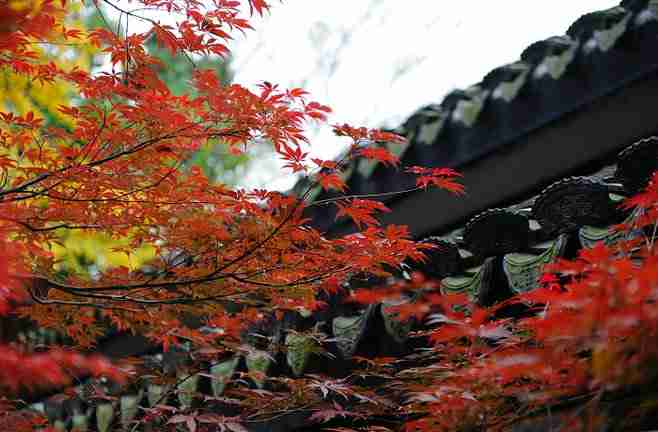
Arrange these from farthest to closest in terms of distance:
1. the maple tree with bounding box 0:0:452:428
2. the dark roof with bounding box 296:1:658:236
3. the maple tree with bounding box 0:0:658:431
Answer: the dark roof with bounding box 296:1:658:236 → the maple tree with bounding box 0:0:452:428 → the maple tree with bounding box 0:0:658:431

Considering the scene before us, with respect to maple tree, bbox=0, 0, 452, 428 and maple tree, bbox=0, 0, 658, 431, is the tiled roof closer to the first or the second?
maple tree, bbox=0, 0, 658, 431

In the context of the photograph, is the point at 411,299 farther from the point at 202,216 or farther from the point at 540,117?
the point at 540,117

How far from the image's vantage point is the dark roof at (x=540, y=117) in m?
3.21

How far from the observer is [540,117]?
3.45 meters

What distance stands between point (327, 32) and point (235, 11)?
12.3m

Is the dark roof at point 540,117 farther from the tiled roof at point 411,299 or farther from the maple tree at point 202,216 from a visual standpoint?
the maple tree at point 202,216

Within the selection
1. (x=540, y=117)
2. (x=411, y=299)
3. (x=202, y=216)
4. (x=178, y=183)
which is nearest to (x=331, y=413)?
(x=411, y=299)

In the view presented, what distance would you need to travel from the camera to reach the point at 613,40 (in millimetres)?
3262

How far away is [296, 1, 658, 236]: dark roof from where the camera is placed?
3.21m

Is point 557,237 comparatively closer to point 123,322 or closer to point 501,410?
point 501,410

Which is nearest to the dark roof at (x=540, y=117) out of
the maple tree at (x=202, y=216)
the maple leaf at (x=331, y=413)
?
the maple tree at (x=202, y=216)

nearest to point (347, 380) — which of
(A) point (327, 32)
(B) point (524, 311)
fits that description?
(B) point (524, 311)

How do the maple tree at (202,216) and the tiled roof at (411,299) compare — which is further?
the tiled roof at (411,299)

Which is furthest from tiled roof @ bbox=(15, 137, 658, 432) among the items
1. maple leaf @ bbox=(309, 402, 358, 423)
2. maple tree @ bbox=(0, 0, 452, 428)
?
maple tree @ bbox=(0, 0, 452, 428)
